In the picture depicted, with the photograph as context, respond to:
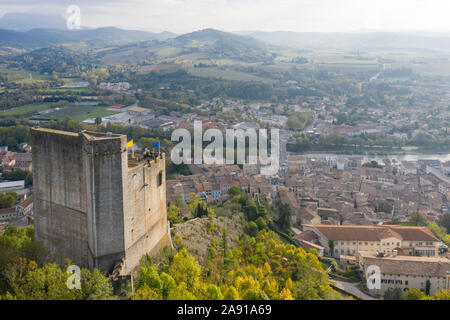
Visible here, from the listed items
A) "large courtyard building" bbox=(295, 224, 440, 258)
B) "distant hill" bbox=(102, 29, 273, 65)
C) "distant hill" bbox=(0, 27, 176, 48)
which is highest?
"distant hill" bbox=(0, 27, 176, 48)

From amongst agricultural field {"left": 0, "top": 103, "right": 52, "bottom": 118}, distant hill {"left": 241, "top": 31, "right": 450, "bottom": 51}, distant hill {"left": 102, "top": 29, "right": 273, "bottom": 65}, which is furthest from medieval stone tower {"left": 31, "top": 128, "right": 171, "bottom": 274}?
distant hill {"left": 241, "top": 31, "right": 450, "bottom": 51}

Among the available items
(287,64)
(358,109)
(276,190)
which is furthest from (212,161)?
(287,64)

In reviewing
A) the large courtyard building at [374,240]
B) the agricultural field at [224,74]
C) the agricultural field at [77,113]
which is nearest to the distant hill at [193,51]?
the agricultural field at [224,74]

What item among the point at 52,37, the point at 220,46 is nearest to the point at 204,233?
the point at 220,46

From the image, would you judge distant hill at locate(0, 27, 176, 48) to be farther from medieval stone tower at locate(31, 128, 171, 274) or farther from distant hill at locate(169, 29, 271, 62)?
medieval stone tower at locate(31, 128, 171, 274)

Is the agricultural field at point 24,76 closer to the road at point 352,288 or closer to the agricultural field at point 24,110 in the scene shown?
the agricultural field at point 24,110

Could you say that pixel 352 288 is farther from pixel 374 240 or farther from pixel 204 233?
pixel 204 233
